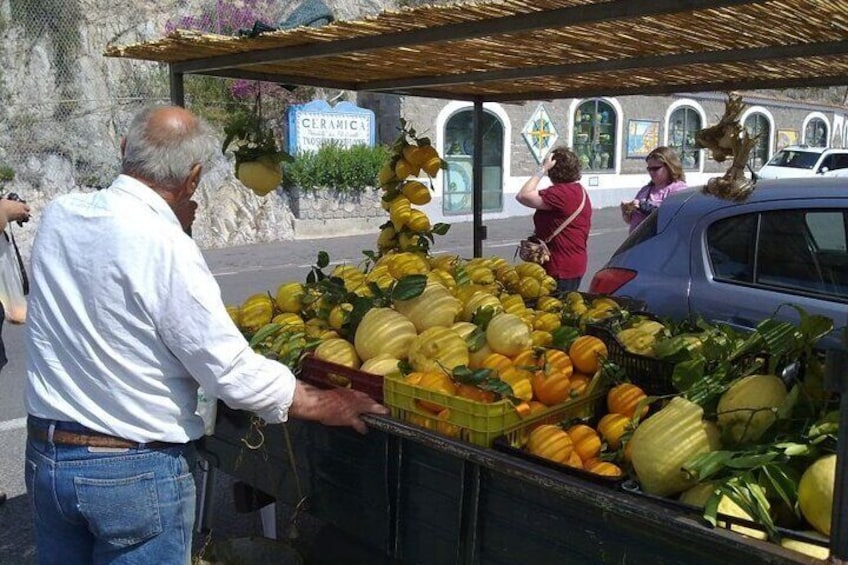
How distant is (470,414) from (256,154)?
2212 mm

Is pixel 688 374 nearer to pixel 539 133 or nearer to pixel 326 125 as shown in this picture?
pixel 326 125

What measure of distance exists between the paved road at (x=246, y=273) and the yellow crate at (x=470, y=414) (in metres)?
1.81

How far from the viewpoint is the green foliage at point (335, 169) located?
15.2 m

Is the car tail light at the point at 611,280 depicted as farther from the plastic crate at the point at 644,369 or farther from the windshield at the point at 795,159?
the windshield at the point at 795,159

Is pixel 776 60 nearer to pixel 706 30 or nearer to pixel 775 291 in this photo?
pixel 706 30

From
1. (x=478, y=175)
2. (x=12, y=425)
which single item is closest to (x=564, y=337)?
(x=478, y=175)

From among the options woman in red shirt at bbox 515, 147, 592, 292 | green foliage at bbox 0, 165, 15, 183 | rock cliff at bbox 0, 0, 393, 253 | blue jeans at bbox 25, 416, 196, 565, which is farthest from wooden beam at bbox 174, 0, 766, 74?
green foliage at bbox 0, 165, 15, 183

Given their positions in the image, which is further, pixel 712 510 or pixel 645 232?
pixel 645 232

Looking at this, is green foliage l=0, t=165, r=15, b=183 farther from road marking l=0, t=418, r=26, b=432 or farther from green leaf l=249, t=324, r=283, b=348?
green leaf l=249, t=324, r=283, b=348

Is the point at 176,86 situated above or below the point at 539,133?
below

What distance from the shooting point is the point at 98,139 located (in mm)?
14422

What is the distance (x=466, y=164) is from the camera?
18.5m

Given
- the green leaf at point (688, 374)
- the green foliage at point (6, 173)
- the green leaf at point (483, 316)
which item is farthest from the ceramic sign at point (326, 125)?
the green leaf at point (688, 374)

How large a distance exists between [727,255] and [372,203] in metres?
12.8
